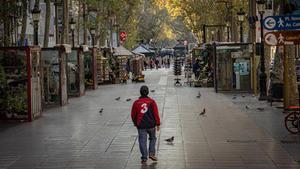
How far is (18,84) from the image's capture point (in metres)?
20.9

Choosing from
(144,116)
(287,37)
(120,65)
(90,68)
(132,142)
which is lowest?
(132,142)

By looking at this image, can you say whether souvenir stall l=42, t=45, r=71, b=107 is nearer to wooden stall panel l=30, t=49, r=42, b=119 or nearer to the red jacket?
wooden stall panel l=30, t=49, r=42, b=119

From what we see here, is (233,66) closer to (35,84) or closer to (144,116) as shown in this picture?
(35,84)

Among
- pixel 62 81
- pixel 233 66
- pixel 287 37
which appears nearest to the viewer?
pixel 287 37

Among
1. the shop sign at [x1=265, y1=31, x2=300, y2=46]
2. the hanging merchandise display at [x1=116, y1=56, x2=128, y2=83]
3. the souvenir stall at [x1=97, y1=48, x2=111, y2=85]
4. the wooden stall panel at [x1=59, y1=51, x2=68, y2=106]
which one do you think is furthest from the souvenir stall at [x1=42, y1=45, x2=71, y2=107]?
the hanging merchandise display at [x1=116, y1=56, x2=128, y2=83]

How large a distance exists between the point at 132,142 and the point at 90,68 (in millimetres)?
23911

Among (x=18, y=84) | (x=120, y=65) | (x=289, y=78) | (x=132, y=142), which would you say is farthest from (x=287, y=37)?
(x=120, y=65)

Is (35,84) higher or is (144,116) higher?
(35,84)

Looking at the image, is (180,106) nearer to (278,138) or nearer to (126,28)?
(278,138)

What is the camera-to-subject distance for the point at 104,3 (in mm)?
50469

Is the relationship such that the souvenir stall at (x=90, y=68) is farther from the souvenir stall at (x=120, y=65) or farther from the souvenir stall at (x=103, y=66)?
the souvenir stall at (x=120, y=65)

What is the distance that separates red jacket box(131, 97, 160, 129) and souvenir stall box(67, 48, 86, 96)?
64.8 feet

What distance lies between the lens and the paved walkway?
12211mm

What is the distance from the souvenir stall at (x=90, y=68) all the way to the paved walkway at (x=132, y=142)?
14.3 m
